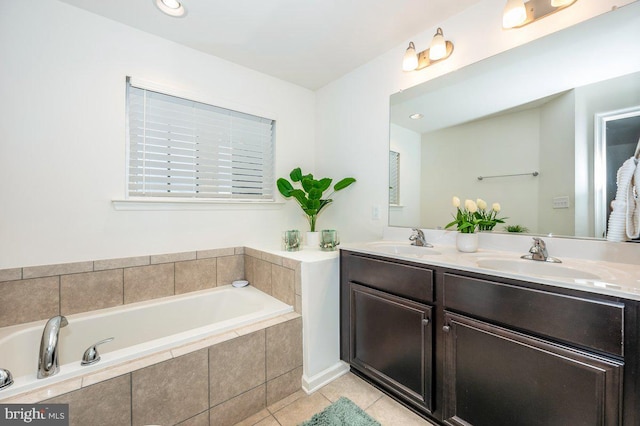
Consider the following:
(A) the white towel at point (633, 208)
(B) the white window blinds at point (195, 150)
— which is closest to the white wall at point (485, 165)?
(A) the white towel at point (633, 208)

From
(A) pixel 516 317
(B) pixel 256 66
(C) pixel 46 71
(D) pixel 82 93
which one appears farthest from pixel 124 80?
(A) pixel 516 317

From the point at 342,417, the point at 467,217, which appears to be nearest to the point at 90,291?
the point at 342,417

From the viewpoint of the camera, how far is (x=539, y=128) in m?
1.44

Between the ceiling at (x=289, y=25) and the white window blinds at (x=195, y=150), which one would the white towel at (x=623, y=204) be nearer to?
the ceiling at (x=289, y=25)

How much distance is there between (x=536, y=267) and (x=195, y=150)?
233 cm

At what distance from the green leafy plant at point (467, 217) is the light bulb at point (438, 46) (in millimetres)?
936

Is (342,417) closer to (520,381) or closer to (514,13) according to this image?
(520,381)

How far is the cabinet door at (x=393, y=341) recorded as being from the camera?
1.35 m

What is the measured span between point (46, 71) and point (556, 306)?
280 centimetres

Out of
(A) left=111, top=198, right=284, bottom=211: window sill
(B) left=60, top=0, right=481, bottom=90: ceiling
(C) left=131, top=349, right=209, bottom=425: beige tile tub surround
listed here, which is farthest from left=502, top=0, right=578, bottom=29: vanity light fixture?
(C) left=131, top=349, right=209, bottom=425: beige tile tub surround

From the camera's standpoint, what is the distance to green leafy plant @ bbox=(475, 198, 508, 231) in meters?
1.58

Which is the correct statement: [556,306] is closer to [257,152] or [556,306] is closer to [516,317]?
[516,317]

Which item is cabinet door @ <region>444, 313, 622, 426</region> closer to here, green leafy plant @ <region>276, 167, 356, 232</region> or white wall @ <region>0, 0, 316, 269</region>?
green leafy plant @ <region>276, 167, 356, 232</region>

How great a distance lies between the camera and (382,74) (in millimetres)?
2146
